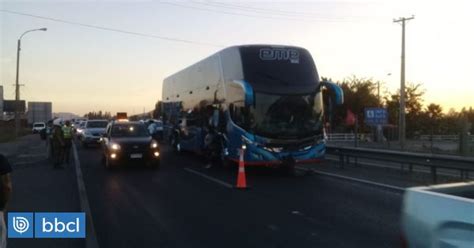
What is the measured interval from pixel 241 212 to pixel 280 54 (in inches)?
306

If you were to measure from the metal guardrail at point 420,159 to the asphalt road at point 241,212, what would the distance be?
7.94 feet

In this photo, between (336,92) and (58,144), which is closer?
(336,92)

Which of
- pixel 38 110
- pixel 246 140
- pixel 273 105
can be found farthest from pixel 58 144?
pixel 38 110

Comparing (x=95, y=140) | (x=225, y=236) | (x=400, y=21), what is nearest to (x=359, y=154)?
(x=225, y=236)

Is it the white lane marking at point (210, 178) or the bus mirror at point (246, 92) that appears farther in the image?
the bus mirror at point (246, 92)

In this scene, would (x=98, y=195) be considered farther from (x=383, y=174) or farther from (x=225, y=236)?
(x=383, y=174)

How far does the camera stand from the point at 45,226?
8.31 metres

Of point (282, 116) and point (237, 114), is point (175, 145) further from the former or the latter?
point (282, 116)

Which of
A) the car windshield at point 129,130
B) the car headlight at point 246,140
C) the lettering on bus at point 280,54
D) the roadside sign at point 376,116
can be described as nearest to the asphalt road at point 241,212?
the car headlight at point 246,140

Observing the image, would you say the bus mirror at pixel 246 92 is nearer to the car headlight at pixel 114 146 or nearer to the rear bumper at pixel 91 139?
the car headlight at pixel 114 146

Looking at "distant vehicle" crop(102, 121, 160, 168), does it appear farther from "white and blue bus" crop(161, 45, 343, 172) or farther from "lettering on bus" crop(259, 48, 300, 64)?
"lettering on bus" crop(259, 48, 300, 64)

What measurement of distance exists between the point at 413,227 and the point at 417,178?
1266 centimetres

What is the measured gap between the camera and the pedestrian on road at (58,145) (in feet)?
64.7

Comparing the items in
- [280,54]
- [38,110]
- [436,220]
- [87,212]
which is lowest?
[87,212]
